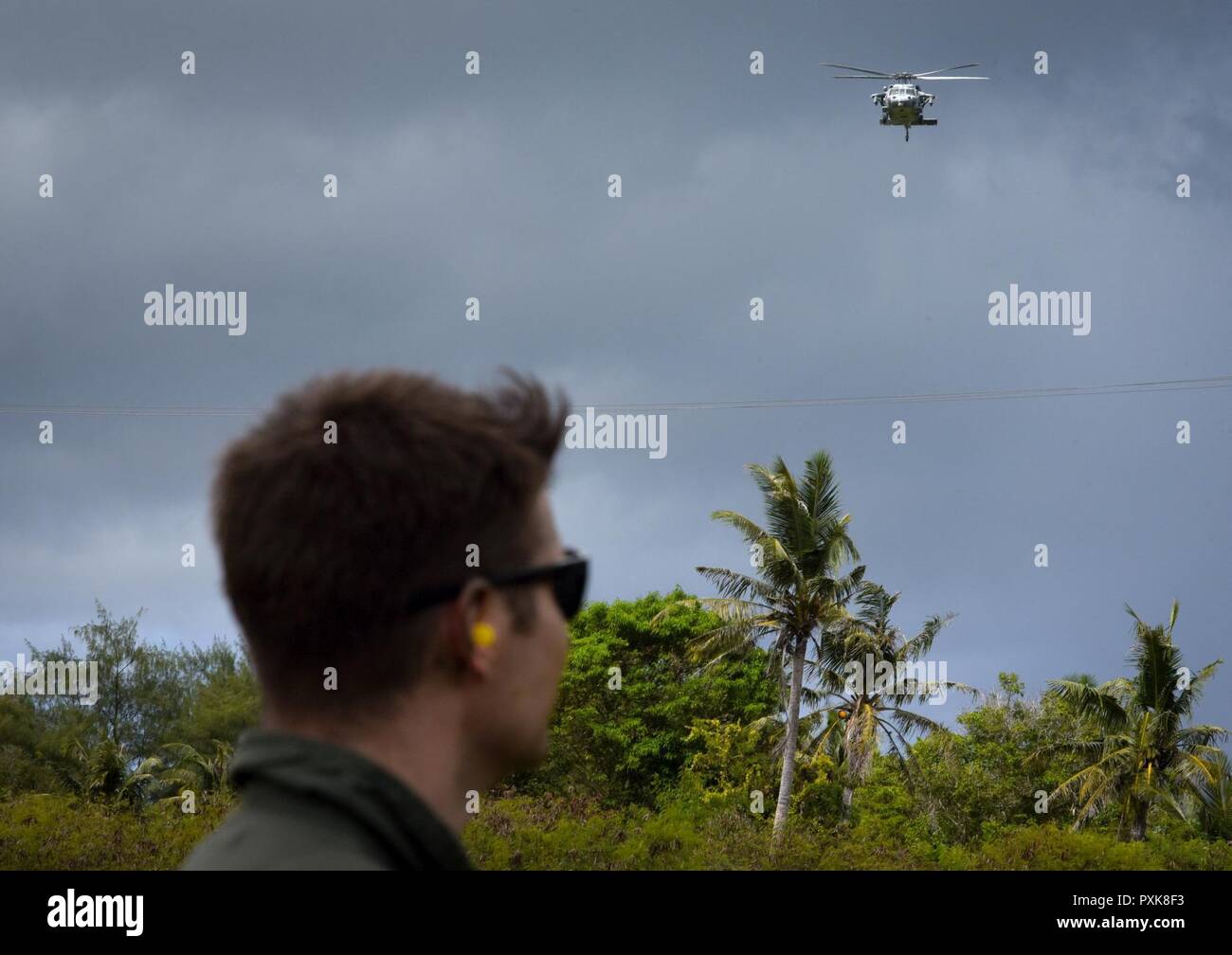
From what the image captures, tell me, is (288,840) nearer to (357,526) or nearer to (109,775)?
(357,526)

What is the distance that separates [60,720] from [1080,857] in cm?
4325

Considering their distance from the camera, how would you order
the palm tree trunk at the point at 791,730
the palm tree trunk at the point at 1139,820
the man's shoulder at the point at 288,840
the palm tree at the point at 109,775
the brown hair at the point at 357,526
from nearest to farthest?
the man's shoulder at the point at 288,840 → the brown hair at the point at 357,526 → the palm tree at the point at 109,775 → the palm tree trunk at the point at 791,730 → the palm tree trunk at the point at 1139,820

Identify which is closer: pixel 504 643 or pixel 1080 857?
pixel 504 643

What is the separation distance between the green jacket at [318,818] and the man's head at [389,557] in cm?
8

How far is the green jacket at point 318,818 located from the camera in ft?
4.83

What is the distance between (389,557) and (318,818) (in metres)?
0.31

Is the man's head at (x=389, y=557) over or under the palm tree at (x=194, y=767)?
over

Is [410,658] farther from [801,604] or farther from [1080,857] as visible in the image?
[801,604]

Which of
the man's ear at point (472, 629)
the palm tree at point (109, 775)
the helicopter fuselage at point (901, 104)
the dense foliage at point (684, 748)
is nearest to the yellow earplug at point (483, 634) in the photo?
the man's ear at point (472, 629)

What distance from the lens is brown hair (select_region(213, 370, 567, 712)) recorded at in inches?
64.5

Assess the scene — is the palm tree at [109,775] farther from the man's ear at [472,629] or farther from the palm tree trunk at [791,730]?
the man's ear at [472,629]

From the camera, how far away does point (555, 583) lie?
181 cm

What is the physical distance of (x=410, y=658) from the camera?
1658 millimetres
